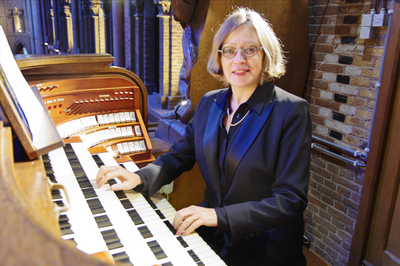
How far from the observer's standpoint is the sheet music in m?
1.21

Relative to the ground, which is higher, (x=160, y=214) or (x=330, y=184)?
(x=160, y=214)

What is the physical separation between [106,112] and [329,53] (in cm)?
183

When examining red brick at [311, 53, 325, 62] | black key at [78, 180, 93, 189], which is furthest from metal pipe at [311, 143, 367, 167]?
black key at [78, 180, 93, 189]

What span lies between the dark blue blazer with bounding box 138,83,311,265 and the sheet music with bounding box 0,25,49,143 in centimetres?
51

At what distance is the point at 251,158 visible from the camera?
1.52 meters

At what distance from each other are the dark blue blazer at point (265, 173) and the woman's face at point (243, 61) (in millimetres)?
96

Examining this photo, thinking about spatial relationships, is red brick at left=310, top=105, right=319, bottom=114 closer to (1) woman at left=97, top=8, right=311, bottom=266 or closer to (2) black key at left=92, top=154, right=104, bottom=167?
(1) woman at left=97, top=8, right=311, bottom=266

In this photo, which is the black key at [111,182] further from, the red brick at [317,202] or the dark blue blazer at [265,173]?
the red brick at [317,202]

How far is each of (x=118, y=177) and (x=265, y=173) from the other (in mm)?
669

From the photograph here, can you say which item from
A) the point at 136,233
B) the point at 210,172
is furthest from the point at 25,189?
the point at 210,172

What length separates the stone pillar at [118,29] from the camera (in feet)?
31.5

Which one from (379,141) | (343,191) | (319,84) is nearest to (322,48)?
(319,84)

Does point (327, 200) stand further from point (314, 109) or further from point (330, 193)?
point (314, 109)

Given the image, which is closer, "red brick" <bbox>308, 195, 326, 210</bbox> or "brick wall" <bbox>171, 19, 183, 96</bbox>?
"red brick" <bbox>308, 195, 326, 210</bbox>
